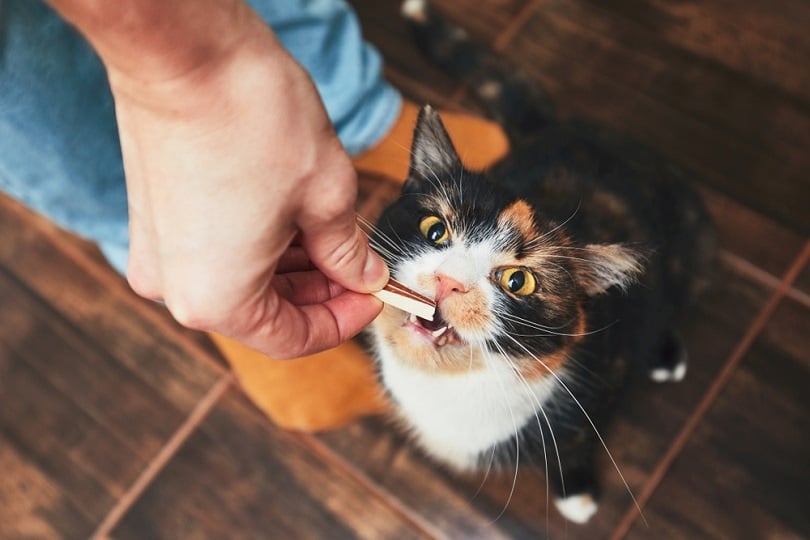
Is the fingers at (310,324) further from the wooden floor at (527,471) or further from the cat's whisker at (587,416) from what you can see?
the wooden floor at (527,471)

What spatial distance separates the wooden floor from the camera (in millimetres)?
1198

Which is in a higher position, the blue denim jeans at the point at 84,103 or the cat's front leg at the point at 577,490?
the blue denim jeans at the point at 84,103

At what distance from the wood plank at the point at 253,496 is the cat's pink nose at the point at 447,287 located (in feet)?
2.09

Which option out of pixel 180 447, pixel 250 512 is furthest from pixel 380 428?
pixel 180 447

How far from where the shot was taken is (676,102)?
1471 millimetres

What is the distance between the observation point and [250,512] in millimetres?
1230

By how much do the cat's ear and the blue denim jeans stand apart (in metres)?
0.59

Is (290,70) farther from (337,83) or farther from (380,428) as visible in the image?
(380,428)

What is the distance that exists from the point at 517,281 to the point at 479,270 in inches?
2.2

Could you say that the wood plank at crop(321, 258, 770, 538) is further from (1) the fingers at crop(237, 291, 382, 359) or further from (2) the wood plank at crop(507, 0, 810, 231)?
(1) the fingers at crop(237, 291, 382, 359)

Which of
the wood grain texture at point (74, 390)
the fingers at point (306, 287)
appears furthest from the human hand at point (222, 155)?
the wood grain texture at point (74, 390)

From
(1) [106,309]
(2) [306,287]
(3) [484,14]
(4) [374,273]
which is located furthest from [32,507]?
(3) [484,14]

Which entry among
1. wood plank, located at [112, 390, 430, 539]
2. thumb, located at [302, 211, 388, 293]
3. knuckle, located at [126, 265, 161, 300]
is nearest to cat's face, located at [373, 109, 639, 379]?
thumb, located at [302, 211, 388, 293]

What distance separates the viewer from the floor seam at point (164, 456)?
1242 mm
